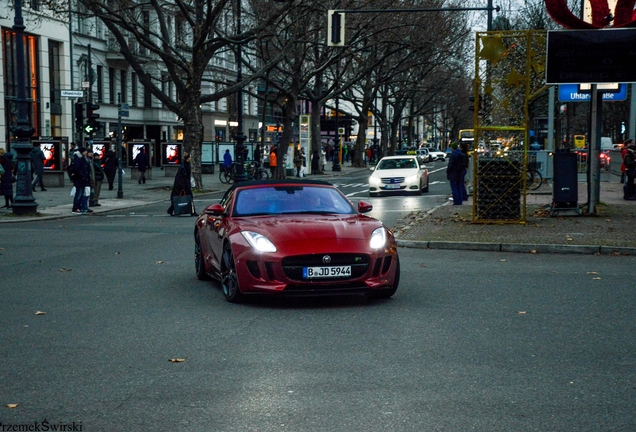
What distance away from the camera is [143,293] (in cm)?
1104

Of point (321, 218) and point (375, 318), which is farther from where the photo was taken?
point (321, 218)

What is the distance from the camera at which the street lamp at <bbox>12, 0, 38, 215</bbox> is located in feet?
78.6

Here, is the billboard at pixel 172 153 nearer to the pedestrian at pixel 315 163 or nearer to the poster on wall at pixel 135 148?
the poster on wall at pixel 135 148

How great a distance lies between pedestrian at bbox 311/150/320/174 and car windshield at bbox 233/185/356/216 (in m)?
48.2

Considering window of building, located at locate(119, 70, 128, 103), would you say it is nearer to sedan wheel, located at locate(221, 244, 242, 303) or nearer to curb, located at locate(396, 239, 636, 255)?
curb, located at locate(396, 239, 636, 255)

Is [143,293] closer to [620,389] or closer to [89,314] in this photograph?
[89,314]

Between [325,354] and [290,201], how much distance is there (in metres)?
3.89

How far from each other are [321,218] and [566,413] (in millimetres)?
5190

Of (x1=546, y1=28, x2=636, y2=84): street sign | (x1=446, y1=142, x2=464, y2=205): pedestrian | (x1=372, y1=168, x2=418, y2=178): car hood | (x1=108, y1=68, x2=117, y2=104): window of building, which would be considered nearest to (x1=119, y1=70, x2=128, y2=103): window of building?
(x1=108, y1=68, x2=117, y2=104): window of building

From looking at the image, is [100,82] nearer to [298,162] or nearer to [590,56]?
[298,162]

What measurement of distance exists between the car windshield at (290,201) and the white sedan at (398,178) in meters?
23.3

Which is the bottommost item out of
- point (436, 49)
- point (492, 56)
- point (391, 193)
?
point (391, 193)

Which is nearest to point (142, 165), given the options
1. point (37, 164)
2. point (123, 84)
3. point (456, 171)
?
point (37, 164)

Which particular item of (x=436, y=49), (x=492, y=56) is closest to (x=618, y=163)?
(x=436, y=49)
